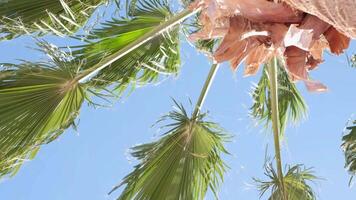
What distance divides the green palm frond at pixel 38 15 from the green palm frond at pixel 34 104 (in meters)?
0.21

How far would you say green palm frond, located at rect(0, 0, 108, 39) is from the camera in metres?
3.43

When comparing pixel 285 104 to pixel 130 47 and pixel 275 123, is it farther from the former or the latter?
pixel 130 47

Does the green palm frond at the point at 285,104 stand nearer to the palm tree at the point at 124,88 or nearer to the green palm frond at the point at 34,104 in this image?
the palm tree at the point at 124,88

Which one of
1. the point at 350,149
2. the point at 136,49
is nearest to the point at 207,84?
the point at 136,49

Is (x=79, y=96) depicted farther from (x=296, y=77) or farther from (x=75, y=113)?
(x=296, y=77)

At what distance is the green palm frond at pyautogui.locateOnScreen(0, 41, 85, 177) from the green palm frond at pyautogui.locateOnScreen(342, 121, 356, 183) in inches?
65.9

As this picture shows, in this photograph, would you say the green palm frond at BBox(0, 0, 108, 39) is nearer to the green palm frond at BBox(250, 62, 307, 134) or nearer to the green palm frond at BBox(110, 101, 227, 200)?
the green palm frond at BBox(110, 101, 227, 200)

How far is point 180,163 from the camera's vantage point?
375 centimetres

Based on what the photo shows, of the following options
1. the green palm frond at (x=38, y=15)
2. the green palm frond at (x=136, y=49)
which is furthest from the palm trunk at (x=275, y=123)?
the green palm frond at (x=38, y=15)

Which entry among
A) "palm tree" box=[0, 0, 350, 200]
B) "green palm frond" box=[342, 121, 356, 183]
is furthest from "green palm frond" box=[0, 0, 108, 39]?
"green palm frond" box=[342, 121, 356, 183]

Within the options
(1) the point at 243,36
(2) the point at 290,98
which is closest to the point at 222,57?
(1) the point at 243,36

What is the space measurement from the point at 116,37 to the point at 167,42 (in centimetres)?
39

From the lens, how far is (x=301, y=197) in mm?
3779

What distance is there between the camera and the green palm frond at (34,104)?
3.14 m
